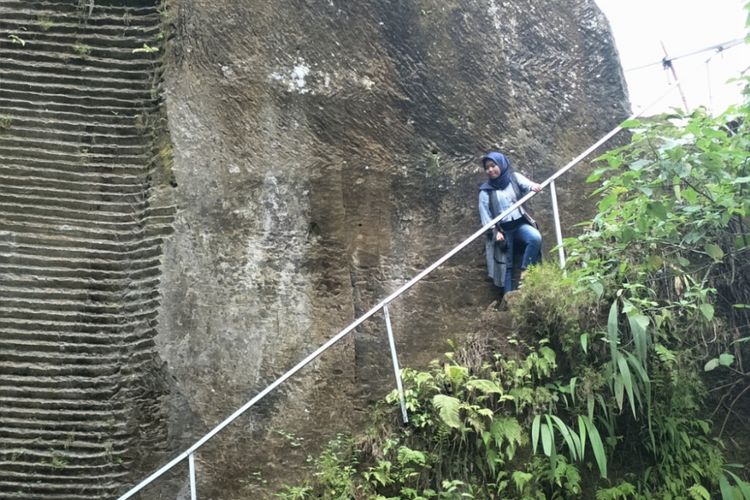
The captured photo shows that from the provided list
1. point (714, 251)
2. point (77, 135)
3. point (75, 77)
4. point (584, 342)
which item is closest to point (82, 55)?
point (75, 77)

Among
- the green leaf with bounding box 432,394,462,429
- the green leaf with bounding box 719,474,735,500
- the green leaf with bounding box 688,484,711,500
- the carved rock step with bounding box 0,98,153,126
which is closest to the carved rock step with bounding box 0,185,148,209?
the carved rock step with bounding box 0,98,153,126

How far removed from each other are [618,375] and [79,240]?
4002 mm

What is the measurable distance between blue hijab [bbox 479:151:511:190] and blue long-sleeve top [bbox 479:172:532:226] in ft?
0.06

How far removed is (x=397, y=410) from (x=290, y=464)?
2.78ft

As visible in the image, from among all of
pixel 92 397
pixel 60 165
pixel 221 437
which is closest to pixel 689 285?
pixel 221 437

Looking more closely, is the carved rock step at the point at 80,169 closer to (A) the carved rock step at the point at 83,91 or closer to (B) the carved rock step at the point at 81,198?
(B) the carved rock step at the point at 81,198

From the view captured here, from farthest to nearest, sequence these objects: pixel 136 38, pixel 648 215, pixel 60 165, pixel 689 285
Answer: pixel 136 38 → pixel 60 165 → pixel 689 285 → pixel 648 215

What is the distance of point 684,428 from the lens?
5.38 m

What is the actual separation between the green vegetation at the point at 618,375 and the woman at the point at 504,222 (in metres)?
0.59

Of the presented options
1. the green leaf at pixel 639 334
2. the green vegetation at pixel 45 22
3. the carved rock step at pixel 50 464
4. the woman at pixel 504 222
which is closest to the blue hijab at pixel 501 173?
the woman at pixel 504 222

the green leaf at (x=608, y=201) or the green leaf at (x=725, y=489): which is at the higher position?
the green leaf at (x=608, y=201)

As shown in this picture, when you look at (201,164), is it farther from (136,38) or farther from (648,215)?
(648,215)

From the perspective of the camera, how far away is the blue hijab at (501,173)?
21.7 feet

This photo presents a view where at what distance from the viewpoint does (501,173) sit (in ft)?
21.7
